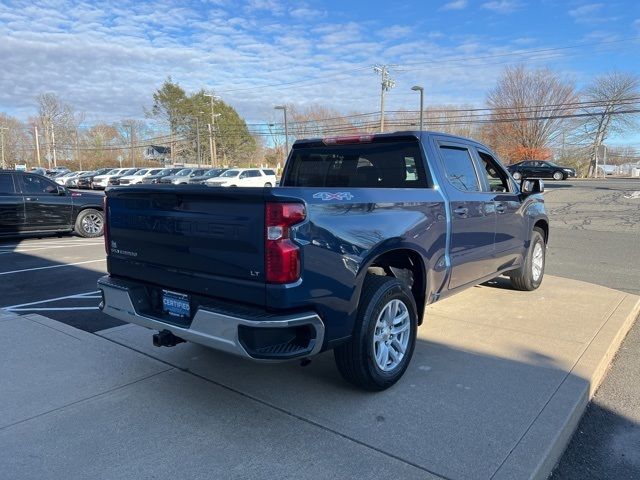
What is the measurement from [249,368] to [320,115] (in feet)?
226

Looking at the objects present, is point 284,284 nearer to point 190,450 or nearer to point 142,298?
point 190,450

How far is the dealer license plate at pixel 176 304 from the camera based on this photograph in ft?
11.3

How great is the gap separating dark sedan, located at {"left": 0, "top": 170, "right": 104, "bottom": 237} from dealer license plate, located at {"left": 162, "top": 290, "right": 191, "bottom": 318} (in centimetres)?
977

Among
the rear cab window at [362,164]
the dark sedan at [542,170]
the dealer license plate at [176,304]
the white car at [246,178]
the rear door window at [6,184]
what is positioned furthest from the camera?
the dark sedan at [542,170]

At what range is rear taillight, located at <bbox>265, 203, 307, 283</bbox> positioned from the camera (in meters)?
2.93

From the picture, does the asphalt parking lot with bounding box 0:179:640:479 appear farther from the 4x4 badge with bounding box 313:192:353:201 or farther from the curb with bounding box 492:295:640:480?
the 4x4 badge with bounding box 313:192:353:201

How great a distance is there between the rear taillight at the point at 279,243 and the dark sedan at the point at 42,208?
35.3 feet

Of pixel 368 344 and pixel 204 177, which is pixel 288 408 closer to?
pixel 368 344

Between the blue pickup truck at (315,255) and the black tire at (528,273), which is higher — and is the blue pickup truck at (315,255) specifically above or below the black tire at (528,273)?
above

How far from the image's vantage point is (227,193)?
120 inches

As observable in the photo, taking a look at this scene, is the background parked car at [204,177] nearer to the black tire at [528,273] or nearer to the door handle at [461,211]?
the black tire at [528,273]

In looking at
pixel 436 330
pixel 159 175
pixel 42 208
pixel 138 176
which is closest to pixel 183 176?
pixel 159 175

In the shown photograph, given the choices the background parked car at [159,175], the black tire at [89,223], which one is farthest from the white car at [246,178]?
the black tire at [89,223]

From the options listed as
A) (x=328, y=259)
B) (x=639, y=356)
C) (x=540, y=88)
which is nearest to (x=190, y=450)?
(x=328, y=259)
